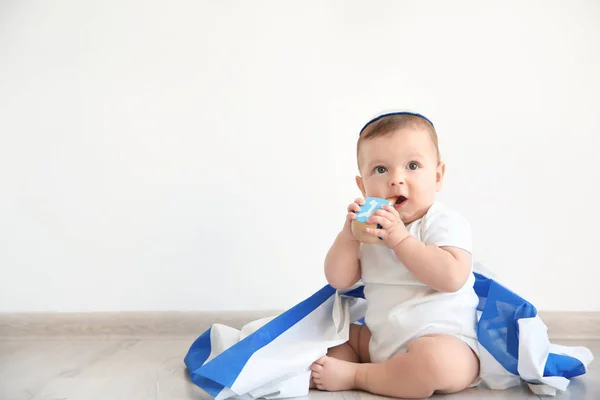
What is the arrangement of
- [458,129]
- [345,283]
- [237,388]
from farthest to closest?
1. [458,129]
2. [345,283]
3. [237,388]

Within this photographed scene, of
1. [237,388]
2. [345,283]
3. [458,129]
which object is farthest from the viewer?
[458,129]

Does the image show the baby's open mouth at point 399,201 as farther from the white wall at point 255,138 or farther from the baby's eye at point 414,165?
the white wall at point 255,138

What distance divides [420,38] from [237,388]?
1.04m

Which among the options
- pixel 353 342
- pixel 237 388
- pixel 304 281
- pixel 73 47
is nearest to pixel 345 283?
pixel 353 342

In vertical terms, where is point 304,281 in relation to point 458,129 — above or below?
below

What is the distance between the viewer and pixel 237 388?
3.53ft

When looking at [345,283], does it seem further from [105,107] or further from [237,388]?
[105,107]

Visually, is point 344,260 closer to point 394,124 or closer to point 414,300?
point 414,300

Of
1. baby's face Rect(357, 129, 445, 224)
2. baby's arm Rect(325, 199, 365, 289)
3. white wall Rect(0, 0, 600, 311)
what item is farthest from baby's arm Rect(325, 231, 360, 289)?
white wall Rect(0, 0, 600, 311)

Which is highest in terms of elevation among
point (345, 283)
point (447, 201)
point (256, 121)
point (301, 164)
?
point (256, 121)

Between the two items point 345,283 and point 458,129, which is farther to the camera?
point 458,129

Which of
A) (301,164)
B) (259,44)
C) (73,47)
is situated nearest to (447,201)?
(301,164)

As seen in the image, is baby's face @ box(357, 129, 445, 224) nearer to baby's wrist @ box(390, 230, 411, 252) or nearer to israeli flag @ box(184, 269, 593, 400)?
baby's wrist @ box(390, 230, 411, 252)

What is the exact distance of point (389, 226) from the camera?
3.56ft
